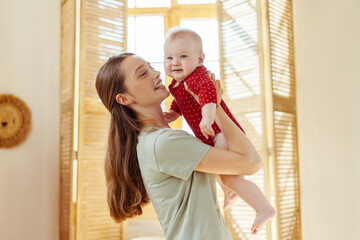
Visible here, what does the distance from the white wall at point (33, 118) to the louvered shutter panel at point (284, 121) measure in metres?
1.98

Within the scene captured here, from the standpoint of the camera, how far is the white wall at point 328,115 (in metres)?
3.21

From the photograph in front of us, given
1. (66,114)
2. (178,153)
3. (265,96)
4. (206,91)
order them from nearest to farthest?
(178,153) < (206,91) < (265,96) < (66,114)

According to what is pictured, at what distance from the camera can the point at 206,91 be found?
1.39 metres

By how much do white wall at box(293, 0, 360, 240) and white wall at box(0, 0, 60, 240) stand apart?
86.6 inches

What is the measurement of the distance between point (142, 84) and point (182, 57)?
235 millimetres

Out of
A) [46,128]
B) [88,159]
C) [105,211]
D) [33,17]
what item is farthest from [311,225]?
[33,17]

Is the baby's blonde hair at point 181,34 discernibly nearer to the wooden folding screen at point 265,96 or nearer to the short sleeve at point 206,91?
the short sleeve at point 206,91

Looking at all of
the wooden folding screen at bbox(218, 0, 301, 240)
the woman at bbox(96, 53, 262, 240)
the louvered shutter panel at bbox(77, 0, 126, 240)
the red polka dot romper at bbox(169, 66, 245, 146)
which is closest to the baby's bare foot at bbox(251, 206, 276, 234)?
the woman at bbox(96, 53, 262, 240)

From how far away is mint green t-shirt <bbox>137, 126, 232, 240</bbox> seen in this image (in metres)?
1.27

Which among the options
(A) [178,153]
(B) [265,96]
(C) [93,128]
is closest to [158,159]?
(A) [178,153]

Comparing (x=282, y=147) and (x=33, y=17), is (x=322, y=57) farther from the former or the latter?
(x=33, y=17)

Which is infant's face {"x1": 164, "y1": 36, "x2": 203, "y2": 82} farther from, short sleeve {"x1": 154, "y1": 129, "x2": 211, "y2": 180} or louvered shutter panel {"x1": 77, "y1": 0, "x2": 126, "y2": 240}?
louvered shutter panel {"x1": 77, "y1": 0, "x2": 126, "y2": 240}

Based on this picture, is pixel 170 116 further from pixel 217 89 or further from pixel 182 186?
pixel 182 186

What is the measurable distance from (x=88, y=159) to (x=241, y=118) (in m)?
1.28
